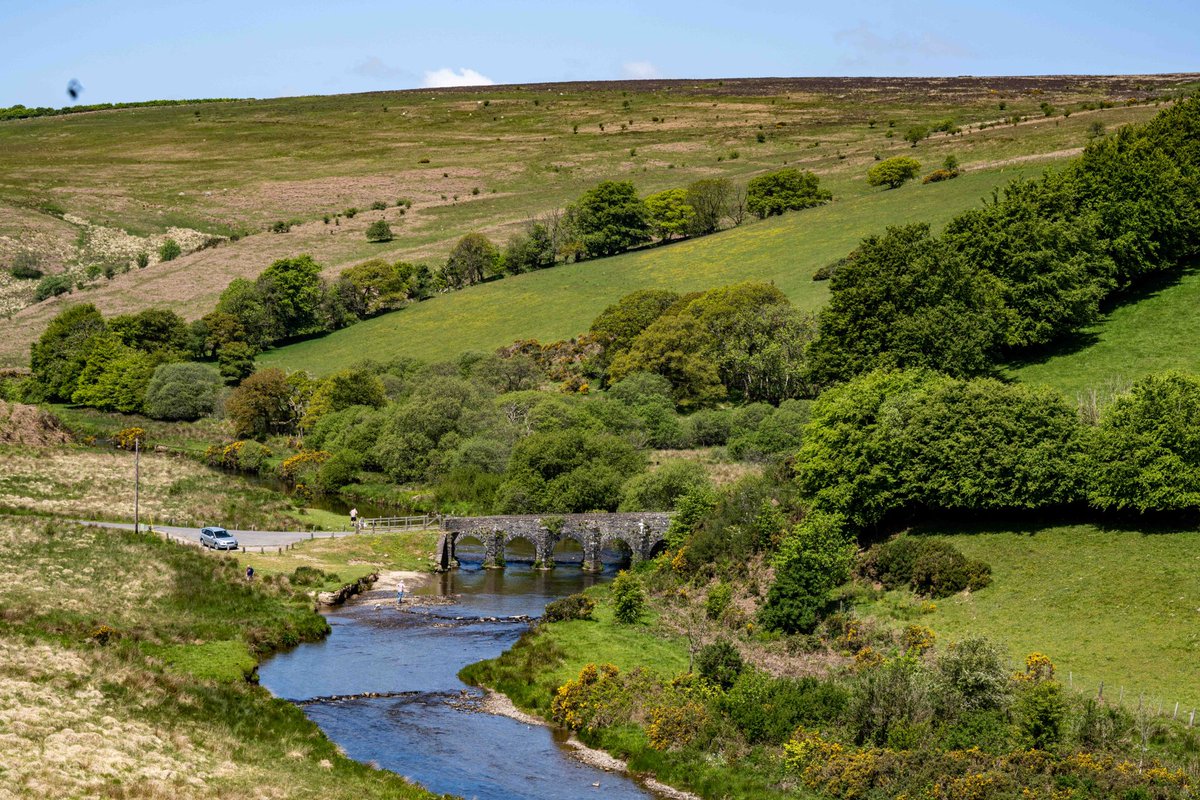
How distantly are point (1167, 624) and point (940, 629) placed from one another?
8.87 metres

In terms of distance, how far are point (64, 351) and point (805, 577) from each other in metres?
108

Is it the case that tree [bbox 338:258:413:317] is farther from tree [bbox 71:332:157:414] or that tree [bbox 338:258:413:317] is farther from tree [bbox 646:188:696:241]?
tree [bbox 646:188:696:241]

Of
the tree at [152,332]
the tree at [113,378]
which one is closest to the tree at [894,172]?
the tree at [152,332]

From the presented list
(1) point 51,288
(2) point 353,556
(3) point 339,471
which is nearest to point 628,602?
(2) point 353,556

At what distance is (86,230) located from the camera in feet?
650

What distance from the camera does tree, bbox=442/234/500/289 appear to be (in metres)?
165

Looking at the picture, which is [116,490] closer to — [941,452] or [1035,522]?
[941,452]

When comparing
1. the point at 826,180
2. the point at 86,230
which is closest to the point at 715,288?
the point at 826,180

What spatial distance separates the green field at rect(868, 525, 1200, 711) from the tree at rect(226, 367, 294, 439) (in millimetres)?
79647

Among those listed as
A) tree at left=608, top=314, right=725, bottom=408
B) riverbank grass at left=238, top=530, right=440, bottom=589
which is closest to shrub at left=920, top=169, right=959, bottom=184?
tree at left=608, top=314, right=725, bottom=408

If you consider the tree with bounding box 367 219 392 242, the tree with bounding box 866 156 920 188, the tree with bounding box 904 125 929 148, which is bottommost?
the tree with bounding box 367 219 392 242

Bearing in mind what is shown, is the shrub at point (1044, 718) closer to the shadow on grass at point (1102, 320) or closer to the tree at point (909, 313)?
the tree at point (909, 313)

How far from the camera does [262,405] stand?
123m

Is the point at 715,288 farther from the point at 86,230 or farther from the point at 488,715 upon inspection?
the point at 86,230
